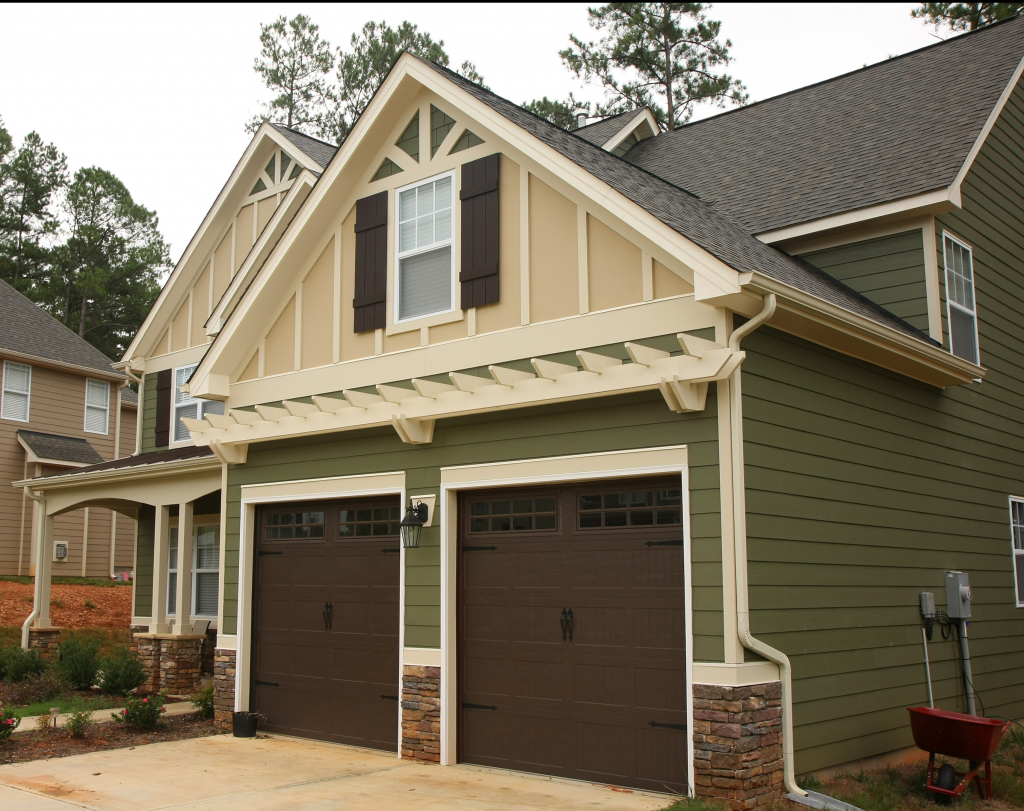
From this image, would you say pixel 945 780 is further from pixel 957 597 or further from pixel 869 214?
pixel 869 214

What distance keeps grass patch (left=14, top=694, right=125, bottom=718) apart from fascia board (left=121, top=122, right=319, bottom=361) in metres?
7.10

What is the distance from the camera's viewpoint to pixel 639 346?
23.5 feet

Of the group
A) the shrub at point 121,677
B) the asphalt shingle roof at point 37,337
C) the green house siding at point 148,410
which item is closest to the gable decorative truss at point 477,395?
the shrub at point 121,677

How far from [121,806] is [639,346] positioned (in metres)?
5.10

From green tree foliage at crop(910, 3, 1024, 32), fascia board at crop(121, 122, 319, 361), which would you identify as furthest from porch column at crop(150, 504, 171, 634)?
green tree foliage at crop(910, 3, 1024, 32)

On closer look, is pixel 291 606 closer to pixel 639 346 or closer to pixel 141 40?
pixel 639 346

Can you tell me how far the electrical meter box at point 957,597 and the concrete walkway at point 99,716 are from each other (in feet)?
28.2

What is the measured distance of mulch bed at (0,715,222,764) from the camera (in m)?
9.06

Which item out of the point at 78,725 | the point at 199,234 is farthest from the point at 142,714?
the point at 199,234

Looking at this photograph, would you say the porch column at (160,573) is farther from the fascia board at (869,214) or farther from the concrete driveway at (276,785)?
the fascia board at (869,214)

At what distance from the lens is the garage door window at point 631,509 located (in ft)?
24.4

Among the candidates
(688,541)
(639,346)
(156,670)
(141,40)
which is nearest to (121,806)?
(688,541)

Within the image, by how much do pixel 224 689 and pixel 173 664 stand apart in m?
3.70

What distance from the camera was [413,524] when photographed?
8.80m
